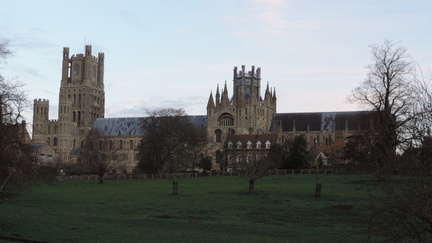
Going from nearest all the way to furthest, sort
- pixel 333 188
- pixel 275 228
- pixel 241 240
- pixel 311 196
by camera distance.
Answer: pixel 241 240
pixel 275 228
pixel 311 196
pixel 333 188

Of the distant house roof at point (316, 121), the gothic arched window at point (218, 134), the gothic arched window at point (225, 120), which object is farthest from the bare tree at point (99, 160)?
the distant house roof at point (316, 121)

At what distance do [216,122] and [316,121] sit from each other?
875 inches

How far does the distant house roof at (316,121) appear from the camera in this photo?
12412cm

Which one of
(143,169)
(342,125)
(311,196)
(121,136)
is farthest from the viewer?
A: (121,136)

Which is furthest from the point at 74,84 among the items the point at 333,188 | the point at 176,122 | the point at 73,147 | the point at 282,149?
the point at 333,188

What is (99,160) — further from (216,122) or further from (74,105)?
(74,105)

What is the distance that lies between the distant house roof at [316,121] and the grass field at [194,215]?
67817 mm

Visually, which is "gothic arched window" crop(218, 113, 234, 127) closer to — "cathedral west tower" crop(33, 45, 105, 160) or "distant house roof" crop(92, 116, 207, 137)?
"distant house roof" crop(92, 116, 207, 137)

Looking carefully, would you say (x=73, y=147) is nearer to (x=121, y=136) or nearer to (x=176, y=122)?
(x=121, y=136)

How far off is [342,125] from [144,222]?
319ft

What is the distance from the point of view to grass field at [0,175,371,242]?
2702 centimetres

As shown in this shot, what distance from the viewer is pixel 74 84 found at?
16800cm

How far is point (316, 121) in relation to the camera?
5015 inches

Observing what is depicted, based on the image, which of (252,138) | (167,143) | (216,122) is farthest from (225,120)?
(167,143)
